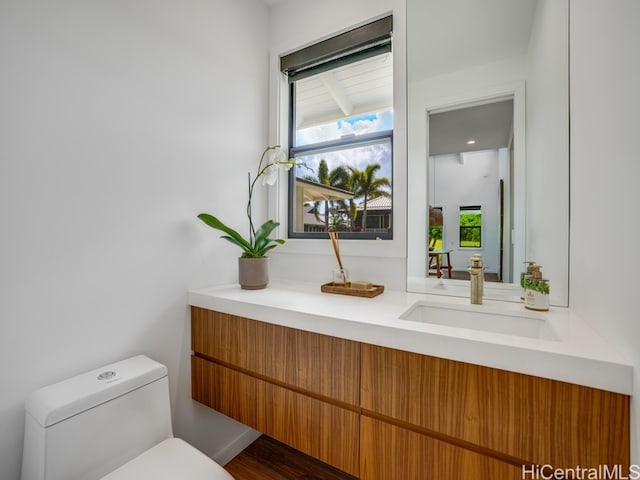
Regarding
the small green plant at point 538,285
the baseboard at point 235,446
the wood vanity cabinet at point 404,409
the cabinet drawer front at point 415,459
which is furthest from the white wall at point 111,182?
the small green plant at point 538,285

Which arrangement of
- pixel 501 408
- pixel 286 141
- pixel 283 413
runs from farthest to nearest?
pixel 286 141
pixel 283 413
pixel 501 408

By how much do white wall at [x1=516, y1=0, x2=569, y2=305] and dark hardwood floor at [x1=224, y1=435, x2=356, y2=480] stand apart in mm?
1442

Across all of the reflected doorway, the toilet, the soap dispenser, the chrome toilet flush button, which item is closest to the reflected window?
the reflected doorway

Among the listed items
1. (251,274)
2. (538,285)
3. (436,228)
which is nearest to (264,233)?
(251,274)

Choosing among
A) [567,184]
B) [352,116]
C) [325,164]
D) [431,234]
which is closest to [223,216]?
[325,164]

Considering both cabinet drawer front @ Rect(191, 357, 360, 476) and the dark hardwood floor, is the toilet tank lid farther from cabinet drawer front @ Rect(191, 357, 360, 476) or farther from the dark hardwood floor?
the dark hardwood floor

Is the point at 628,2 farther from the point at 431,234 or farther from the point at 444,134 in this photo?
the point at 431,234

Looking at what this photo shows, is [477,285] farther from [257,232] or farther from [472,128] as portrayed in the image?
[257,232]

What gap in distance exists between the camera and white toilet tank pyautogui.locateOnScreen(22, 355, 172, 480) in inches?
Result: 34.6

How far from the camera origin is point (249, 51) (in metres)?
1.85

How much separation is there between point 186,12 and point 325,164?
1081 mm

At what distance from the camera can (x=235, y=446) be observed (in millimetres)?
1704

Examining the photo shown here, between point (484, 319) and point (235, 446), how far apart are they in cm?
156

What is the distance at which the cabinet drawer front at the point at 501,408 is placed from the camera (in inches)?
27.0
